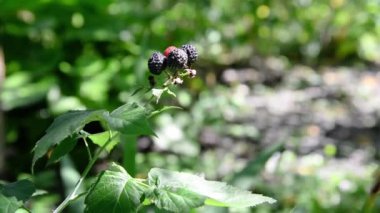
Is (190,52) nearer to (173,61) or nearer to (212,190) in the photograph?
(173,61)

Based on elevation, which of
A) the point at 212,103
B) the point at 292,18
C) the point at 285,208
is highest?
the point at 292,18

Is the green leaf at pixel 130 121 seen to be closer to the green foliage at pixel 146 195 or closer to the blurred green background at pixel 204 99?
the green foliage at pixel 146 195

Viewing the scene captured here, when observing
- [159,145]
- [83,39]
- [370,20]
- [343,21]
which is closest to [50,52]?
[83,39]

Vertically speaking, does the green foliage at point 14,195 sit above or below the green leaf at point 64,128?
below

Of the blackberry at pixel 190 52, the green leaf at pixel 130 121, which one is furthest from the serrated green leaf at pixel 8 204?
the blackberry at pixel 190 52

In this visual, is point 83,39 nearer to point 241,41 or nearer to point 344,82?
point 241,41

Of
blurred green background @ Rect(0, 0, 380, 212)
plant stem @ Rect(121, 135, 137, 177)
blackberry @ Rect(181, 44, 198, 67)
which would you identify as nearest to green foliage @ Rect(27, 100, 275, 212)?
blackberry @ Rect(181, 44, 198, 67)
